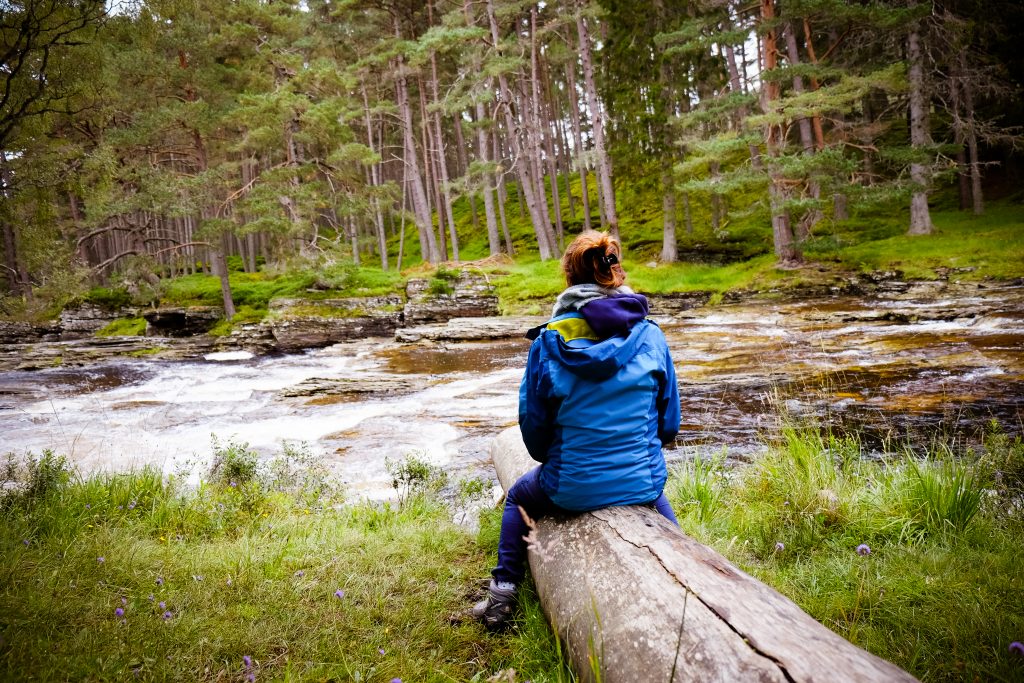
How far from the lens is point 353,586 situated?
9.07 ft

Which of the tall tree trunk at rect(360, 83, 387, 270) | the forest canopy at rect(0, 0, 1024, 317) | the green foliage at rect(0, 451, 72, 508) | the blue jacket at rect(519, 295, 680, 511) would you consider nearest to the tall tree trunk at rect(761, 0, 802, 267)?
the forest canopy at rect(0, 0, 1024, 317)

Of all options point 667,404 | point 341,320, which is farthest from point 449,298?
point 667,404

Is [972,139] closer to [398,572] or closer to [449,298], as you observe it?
[449,298]

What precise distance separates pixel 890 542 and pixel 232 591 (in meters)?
3.63

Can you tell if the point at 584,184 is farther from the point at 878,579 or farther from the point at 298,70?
the point at 878,579

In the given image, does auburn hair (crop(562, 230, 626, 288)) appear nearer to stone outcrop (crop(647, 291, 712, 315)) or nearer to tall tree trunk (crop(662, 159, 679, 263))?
stone outcrop (crop(647, 291, 712, 315))

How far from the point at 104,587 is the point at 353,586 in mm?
1188

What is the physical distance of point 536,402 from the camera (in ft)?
7.61

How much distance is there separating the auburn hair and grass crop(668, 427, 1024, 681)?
59.1 inches

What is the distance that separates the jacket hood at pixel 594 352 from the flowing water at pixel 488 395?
3.31 m

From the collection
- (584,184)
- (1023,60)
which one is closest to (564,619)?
(584,184)

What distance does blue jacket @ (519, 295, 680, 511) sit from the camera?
2211mm

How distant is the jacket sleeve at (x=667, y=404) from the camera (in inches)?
98.4

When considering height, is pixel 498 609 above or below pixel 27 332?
below
